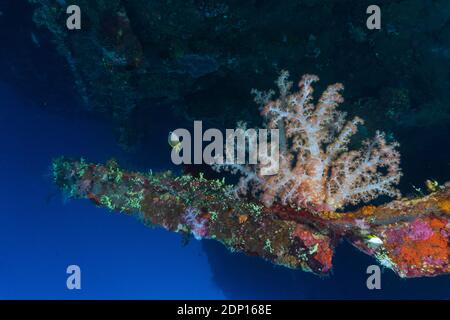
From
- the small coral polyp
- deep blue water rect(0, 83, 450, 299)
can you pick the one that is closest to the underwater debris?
the small coral polyp

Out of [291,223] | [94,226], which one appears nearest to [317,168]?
[291,223]

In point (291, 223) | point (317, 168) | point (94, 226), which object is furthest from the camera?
point (94, 226)

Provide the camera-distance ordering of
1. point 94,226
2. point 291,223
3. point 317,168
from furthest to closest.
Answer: point 94,226
point 317,168
point 291,223

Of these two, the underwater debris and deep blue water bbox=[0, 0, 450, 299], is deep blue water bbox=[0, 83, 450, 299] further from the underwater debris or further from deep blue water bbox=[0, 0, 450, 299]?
the underwater debris

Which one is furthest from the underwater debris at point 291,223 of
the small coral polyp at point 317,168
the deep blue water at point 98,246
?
the deep blue water at point 98,246

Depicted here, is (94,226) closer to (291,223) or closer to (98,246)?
(98,246)
